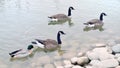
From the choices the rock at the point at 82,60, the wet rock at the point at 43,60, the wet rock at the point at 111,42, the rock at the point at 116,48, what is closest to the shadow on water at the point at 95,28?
the wet rock at the point at 111,42

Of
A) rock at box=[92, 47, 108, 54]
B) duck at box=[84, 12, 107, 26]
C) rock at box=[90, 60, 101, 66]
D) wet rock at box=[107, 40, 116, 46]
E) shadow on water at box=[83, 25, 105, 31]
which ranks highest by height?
duck at box=[84, 12, 107, 26]

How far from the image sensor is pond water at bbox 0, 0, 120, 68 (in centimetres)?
1412

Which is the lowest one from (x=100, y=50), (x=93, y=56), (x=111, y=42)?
(x=93, y=56)

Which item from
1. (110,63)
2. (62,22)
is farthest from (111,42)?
(62,22)

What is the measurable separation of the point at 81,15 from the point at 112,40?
13.9 ft

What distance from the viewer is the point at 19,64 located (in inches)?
521

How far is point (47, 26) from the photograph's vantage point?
57.6ft

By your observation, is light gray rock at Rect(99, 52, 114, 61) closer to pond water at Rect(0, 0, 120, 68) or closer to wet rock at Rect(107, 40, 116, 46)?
pond water at Rect(0, 0, 120, 68)

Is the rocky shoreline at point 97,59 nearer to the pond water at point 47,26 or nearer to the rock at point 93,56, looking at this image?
the rock at point 93,56

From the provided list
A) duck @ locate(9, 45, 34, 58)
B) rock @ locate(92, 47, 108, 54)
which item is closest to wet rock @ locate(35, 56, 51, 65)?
duck @ locate(9, 45, 34, 58)

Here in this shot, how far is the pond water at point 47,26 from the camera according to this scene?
46.3 feet

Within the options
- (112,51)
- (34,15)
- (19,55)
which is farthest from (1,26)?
(112,51)

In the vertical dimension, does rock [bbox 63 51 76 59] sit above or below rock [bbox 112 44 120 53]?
A: below

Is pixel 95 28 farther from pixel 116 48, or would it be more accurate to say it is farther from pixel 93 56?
pixel 93 56
